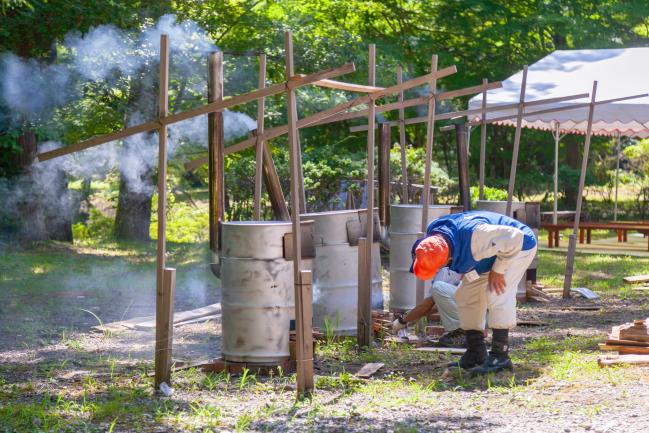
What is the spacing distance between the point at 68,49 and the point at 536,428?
36.0ft

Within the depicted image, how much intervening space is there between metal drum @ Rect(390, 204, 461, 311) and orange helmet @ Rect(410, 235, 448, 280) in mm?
2614

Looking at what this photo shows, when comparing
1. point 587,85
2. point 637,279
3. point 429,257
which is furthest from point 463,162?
point 429,257

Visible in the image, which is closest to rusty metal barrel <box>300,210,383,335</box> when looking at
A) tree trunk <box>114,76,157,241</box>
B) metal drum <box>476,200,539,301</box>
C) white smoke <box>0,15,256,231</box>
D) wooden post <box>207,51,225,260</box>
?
wooden post <box>207,51,225,260</box>

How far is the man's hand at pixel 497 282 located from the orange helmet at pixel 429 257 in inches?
17.0

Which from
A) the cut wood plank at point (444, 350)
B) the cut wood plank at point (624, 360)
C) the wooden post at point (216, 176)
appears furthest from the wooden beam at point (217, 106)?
the cut wood plank at point (624, 360)

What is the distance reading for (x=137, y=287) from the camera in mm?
11695

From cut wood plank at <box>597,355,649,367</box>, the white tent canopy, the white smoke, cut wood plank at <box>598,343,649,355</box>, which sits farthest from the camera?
the white smoke

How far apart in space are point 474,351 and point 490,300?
1.31ft

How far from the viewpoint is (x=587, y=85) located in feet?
44.9

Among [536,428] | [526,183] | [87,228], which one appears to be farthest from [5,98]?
[526,183]

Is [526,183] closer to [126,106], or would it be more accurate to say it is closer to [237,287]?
[126,106]

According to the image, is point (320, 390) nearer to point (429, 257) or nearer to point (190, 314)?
point (429, 257)

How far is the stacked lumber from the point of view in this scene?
7.19 meters

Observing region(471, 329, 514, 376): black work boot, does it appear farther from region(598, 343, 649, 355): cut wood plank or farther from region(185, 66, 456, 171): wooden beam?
region(185, 66, 456, 171): wooden beam
